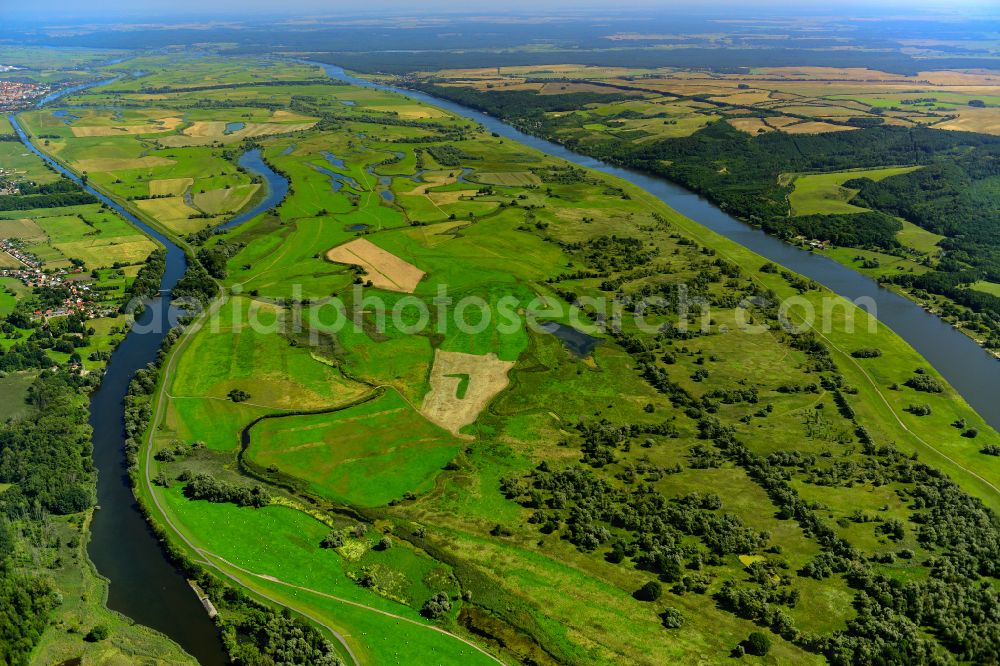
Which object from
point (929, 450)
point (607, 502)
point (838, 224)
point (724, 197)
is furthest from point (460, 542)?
point (724, 197)

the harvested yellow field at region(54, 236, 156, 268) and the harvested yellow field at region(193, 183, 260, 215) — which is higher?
the harvested yellow field at region(193, 183, 260, 215)

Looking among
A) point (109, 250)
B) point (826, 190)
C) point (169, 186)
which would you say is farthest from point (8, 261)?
point (826, 190)

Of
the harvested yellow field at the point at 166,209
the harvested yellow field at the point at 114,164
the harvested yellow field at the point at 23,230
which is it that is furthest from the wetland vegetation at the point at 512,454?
the harvested yellow field at the point at 114,164

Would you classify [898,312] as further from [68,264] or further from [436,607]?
[68,264]

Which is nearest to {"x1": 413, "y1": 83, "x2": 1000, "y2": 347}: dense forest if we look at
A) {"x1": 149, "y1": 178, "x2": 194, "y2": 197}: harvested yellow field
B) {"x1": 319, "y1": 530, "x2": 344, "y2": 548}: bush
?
{"x1": 319, "y1": 530, "x2": 344, "y2": 548}: bush

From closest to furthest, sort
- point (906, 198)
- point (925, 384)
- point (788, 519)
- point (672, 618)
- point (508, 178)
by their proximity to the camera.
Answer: point (672, 618) → point (788, 519) → point (925, 384) → point (906, 198) → point (508, 178)

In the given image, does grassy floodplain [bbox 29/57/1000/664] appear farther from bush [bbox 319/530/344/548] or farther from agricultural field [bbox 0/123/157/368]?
agricultural field [bbox 0/123/157/368]
